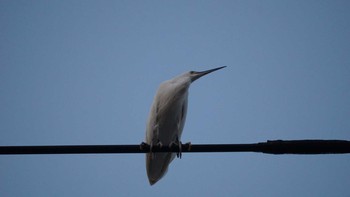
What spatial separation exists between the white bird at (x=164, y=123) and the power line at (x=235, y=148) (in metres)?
2.99

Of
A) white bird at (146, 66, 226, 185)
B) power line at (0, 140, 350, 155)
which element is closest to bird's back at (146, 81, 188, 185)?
white bird at (146, 66, 226, 185)

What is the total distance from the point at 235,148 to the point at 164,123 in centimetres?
325

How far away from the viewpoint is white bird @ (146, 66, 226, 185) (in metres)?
6.56

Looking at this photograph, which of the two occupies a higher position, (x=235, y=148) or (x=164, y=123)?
(x=164, y=123)

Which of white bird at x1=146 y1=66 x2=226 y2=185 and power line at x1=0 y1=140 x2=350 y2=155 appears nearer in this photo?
power line at x1=0 y1=140 x2=350 y2=155

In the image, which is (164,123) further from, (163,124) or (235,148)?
(235,148)

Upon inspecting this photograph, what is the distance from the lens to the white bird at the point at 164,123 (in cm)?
656

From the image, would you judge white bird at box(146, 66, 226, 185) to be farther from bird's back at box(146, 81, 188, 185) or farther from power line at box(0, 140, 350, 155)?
power line at box(0, 140, 350, 155)

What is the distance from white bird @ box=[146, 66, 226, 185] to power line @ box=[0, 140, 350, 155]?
9.81ft

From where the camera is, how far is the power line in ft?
10.9

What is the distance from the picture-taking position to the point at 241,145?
3428 millimetres

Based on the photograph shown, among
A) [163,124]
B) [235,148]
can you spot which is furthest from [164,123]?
[235,148]

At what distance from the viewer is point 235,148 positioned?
3.39m

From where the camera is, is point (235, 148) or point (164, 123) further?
point (164, 123)
